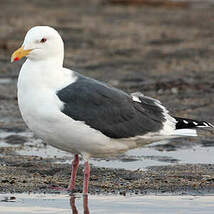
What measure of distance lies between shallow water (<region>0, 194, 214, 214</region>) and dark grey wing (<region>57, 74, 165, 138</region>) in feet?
2.29

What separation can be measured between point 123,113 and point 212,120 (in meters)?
3.74

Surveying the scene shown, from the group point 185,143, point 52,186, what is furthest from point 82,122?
point 185,143

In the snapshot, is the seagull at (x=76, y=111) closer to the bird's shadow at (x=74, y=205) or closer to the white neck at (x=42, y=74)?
the white neck at (x=42, y=74)

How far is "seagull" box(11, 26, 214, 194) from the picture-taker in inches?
294

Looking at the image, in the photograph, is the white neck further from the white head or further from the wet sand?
the wet sand

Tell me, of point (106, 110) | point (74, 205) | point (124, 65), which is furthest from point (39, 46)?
point (124, 65)

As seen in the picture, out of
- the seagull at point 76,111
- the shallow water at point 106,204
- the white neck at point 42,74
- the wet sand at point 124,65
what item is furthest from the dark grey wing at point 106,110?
the shallow water at point 106,204

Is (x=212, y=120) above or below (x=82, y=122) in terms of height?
above

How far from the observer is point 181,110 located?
12.1 meters

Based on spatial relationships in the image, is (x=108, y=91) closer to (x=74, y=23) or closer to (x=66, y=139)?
(x=66, y=139)

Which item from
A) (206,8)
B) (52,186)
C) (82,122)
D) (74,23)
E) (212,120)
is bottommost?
(52,186)

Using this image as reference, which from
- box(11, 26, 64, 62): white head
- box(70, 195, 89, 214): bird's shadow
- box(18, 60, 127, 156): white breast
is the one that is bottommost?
box(70, 195, 89, 214): bird's shadow

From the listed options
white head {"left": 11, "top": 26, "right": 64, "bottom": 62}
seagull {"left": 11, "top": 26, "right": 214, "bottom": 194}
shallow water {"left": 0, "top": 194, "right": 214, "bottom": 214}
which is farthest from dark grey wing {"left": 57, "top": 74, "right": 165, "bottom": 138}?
shallow water {"left": 0, "top": 194, "right": 214, "bottom": 214}

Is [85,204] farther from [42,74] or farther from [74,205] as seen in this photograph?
[42,74]
